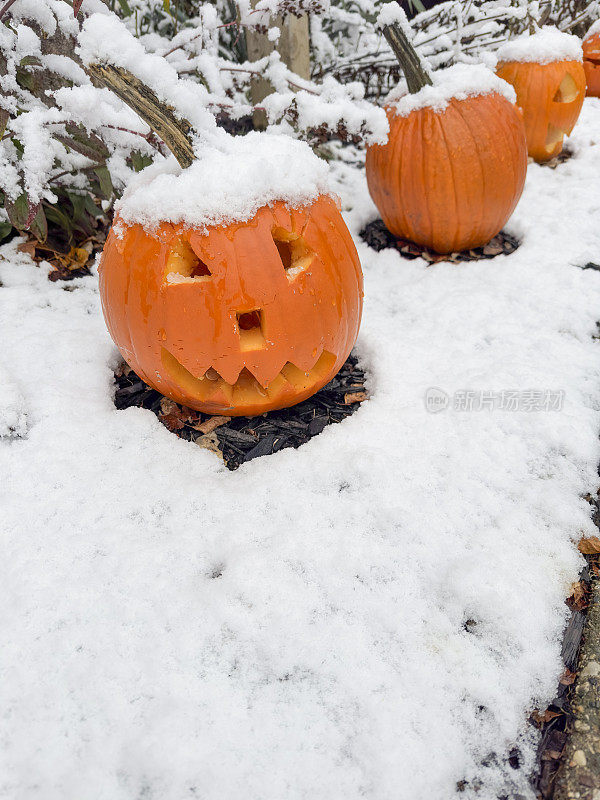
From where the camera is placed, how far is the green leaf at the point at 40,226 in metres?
2.24

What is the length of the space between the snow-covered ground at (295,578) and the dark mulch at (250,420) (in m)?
0.06

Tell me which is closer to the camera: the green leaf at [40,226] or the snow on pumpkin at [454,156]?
the green leaf at [40,226]

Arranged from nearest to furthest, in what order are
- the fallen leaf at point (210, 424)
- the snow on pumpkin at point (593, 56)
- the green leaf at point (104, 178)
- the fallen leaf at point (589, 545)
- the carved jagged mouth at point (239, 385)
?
the fallen leaf at point (589, 545)
the carved jagged mouth at point (239, 385)
the fallen leaf at point (210, 424)
the green leaf at point (104, 178)
the snow on pumpkin at point (593, 56)

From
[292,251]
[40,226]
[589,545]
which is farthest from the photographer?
[40,226]

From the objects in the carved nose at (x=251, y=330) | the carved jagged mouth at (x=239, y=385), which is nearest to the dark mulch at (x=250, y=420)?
the carved jagged mouth at (x=239, y=385)

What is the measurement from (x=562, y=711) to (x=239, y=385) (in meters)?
1.17

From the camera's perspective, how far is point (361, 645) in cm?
120

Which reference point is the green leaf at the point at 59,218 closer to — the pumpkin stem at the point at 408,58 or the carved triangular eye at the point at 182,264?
the carved triangular eye at the point at 182,264

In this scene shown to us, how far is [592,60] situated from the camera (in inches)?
176

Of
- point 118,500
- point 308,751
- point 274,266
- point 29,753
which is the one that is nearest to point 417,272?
point 274,266

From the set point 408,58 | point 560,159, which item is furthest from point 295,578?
point 560,159

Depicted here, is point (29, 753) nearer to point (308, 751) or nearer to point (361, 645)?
point (308, 751)

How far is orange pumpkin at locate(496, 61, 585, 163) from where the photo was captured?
3.18 metres

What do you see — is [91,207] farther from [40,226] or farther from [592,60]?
[592,60]
